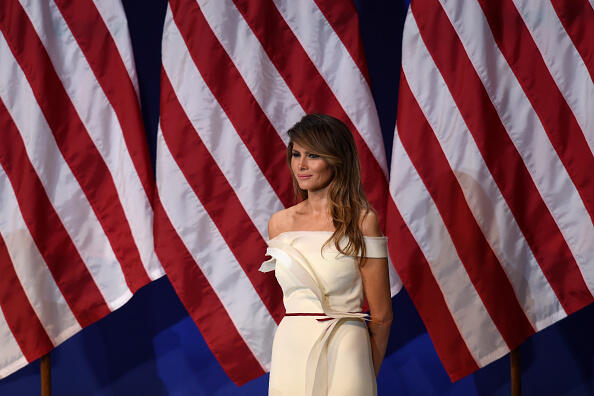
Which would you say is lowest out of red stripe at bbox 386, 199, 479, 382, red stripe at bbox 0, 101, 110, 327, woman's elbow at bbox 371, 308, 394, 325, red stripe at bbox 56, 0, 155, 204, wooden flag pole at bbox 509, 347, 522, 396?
wooden flag pole at bbox 509, 347, 522, 396

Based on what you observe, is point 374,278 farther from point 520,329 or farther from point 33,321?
point 33,321

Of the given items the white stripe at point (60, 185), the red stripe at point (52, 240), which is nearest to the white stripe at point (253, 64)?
the white stripe at point (60, 185)

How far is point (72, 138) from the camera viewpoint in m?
2.96

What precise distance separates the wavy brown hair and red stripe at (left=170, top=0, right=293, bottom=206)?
859mm

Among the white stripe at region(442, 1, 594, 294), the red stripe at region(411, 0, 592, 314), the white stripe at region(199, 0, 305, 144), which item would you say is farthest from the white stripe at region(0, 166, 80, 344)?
the white stripe at region(442, 1, 594, 294)

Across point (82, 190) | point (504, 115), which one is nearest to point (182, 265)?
point (82, 190)

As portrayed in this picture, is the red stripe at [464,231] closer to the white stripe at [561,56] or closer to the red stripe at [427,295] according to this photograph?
the red stripe at [427,295]

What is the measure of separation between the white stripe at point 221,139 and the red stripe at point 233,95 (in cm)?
3

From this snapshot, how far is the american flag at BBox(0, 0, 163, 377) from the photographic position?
115 inches

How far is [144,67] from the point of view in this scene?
3232 mm

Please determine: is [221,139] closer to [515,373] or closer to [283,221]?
[283,221]

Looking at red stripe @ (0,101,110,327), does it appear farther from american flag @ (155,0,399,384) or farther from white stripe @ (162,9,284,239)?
white stripe @ (162,9,284,239)

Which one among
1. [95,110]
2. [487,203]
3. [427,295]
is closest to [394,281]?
[427,295]

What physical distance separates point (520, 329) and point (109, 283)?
5.54 ft
